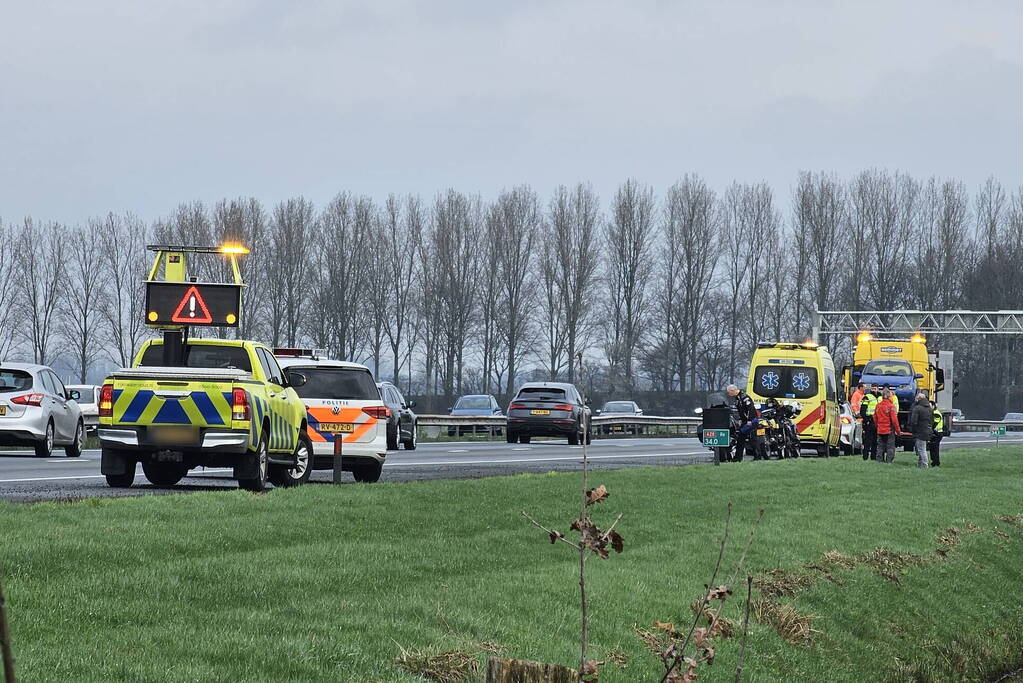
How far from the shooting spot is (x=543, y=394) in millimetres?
42625

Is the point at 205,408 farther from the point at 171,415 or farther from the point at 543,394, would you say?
the point at 543,394

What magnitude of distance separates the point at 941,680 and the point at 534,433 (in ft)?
93.2

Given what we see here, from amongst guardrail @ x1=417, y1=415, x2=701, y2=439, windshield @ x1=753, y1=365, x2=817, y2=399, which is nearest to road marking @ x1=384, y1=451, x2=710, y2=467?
windshield @ x1=753, y1=365, x2=817, y2=399

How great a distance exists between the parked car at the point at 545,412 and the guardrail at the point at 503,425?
→ 6.14 m

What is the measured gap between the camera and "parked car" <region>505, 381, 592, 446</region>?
4225 cm

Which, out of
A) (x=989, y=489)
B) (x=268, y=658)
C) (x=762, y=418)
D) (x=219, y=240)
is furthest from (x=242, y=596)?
(x=219, y=240)

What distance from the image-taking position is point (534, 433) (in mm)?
42750

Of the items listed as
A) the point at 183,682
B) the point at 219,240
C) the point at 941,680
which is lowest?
the point at 941,680

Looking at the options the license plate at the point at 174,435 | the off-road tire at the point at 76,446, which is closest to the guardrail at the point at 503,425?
the off-road tire at the point at 76,446

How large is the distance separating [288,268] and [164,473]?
6812cm

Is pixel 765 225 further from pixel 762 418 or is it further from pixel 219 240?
pixel 762 418

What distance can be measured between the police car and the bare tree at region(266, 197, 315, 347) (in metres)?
65.6

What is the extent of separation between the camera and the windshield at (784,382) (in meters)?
38.6

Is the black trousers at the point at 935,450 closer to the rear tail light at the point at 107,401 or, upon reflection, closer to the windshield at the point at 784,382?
the windshield at the point at 784,382
